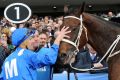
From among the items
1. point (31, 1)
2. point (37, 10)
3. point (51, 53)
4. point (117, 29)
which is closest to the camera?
point (51, 53)

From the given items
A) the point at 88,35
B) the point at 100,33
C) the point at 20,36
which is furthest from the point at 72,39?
the point at 20,36

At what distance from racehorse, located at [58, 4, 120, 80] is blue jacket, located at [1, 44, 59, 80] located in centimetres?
82

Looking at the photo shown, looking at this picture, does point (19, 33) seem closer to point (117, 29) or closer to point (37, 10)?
point (117, 29)

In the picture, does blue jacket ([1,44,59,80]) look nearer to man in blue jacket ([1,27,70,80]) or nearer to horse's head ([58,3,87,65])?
man in blue jacket ([1,27,70,80])

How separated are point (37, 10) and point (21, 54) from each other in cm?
1829

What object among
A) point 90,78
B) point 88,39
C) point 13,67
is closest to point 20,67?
point 13,67

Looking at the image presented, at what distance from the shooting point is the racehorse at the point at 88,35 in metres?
5.18

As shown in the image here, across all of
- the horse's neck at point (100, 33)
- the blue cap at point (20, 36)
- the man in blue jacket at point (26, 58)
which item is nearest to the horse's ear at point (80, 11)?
the horse's neck at point (100, 33)

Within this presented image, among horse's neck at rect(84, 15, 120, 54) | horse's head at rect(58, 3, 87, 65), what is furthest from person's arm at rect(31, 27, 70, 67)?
horse's neck at rect(84, 15, 120, 54)

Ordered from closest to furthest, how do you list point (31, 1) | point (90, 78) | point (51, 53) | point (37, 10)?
point (51, 53) < point (90, 78) < point (31, 1) < point (37, 10)

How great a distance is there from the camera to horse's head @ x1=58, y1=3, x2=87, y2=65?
5.21 m

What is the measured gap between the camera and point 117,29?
522 centimetres

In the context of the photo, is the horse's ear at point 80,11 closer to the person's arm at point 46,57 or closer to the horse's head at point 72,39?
the horse's head at point 72,39

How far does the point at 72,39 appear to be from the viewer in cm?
530
